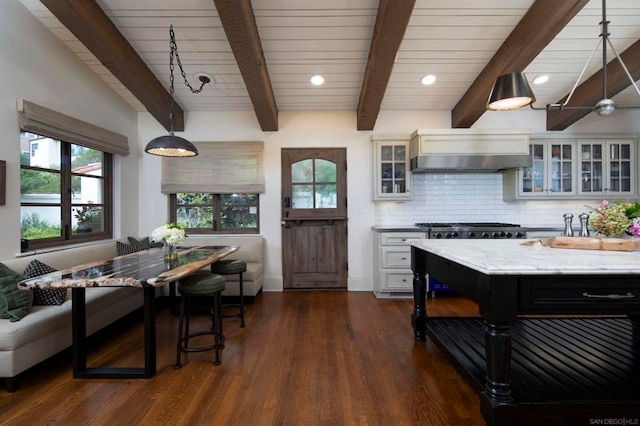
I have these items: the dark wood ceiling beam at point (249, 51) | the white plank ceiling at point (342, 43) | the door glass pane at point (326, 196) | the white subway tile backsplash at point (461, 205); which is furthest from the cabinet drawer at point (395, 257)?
the dark wood ceiling beam at point (249, 51)

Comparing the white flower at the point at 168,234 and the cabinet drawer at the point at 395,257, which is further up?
the white flower at the point at 168,234

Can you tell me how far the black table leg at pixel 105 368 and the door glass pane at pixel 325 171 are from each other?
2952 millimetres

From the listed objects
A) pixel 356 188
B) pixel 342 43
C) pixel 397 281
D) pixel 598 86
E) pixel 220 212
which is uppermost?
pixel 342 43

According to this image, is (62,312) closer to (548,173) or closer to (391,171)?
(391,171)

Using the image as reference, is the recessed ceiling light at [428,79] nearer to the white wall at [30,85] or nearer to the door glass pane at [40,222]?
the white wall at [30,85]

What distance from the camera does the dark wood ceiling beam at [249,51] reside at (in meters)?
2.69

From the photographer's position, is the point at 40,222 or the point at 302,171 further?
the point at 302,171

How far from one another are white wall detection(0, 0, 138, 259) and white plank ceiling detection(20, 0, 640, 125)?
0.46 feet

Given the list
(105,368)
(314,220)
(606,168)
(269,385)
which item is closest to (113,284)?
(105,368)

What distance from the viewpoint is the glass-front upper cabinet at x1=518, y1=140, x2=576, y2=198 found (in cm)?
447

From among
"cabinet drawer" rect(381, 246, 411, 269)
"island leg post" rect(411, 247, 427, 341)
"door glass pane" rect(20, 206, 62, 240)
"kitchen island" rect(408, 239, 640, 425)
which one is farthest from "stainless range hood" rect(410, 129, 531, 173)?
"door glass pane" rect(20, 206, 62, 240)

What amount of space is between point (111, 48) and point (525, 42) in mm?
4151

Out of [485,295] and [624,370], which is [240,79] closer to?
[485,295]

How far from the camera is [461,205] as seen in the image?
4.75 m
